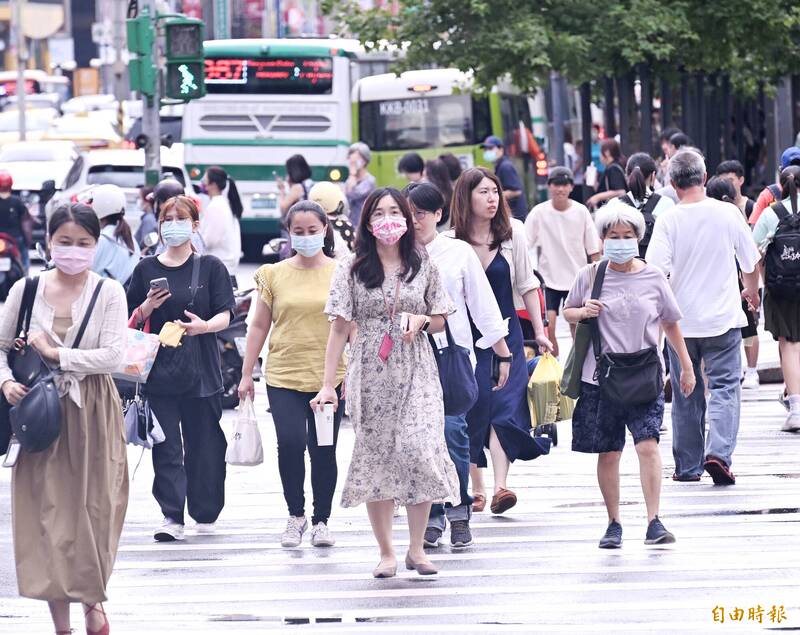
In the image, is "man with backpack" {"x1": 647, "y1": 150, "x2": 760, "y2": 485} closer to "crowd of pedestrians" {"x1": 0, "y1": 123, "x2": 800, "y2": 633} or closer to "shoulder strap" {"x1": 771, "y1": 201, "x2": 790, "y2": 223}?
"crowd of pedestrians" {"x1": 0, "y1": 123, "x2": 800, "y2": 633}

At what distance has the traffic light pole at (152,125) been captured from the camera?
791 inches

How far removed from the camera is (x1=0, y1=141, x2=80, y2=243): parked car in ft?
106

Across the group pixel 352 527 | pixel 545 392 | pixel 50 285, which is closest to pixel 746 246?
pixel 545 392

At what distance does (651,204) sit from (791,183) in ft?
3.73

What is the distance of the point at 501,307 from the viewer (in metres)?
10.0

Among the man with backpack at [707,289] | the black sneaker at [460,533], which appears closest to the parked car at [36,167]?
the man with backpack at [707,289]

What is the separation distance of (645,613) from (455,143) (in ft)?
78.7

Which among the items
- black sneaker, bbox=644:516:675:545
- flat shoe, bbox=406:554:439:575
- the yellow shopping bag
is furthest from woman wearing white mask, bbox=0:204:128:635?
the yellow shopping bag

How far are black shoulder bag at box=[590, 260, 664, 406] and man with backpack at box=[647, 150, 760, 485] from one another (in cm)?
144

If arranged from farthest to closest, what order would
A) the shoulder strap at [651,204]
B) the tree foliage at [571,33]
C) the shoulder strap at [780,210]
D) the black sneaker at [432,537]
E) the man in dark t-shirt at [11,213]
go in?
the tree foliage at [571,33]
the man in dark t-shirt at [11,213]
the shoulder strap at [651,204]
the shoulder strap at [780,210]
the black sneaker at [432,537]

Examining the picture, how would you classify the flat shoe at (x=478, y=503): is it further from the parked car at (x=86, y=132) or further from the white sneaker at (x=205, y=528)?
the parked car at (x=86, y=132)

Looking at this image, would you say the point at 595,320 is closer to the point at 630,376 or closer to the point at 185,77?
the point at 630,376

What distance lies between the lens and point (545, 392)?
393 inches

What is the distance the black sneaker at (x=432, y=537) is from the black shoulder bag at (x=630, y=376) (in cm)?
101
